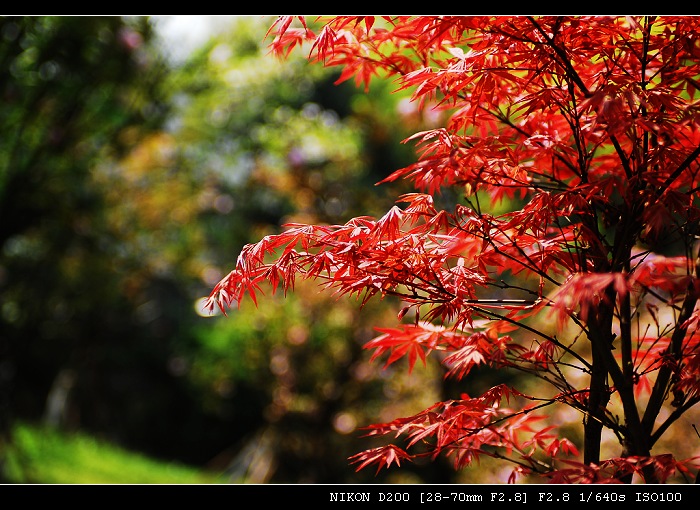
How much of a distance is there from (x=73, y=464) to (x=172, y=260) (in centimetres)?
264

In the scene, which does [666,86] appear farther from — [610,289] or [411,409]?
[411,409]

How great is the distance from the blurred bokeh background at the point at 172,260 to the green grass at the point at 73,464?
0.02 meters

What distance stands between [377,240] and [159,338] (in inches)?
243

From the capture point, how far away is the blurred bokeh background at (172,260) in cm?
443

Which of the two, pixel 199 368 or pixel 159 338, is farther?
pixel 159 338

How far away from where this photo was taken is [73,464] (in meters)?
4.71

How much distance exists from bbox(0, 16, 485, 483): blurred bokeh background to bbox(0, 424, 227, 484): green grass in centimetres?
2

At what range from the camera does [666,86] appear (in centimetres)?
155

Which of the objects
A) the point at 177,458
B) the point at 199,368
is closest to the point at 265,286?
the point at 199,368

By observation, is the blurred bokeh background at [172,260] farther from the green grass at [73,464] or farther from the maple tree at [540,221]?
the maple tree at [540,221]
